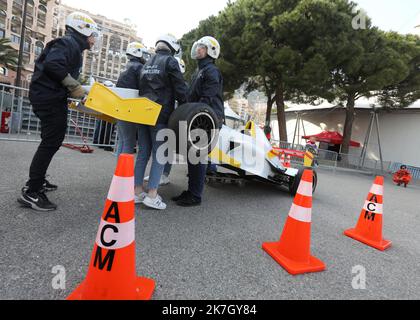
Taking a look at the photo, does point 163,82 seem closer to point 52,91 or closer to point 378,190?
point 52,91

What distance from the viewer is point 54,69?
244 centimetres

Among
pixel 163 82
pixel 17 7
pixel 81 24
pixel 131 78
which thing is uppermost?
pixel 17 7

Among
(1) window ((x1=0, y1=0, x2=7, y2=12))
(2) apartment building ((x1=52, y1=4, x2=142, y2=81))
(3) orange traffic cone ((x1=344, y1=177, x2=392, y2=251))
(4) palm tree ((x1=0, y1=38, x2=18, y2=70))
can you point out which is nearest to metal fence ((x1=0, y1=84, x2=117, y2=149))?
(3) orange traffic cone ((x1=344, y1=177, x2=392, y2=251))

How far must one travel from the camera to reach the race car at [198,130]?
8.64 ft

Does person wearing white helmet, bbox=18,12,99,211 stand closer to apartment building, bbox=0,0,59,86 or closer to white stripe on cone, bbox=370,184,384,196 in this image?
white stripe on cone, bbox=370,184,384,196

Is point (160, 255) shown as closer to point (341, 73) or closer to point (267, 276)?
point (267, 276)

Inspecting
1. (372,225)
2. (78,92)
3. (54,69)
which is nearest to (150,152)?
(78,92)

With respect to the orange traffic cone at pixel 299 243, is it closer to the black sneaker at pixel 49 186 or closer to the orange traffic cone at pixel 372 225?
the orange traffic cone at pixel 372 225

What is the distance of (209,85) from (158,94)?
0.71 metres

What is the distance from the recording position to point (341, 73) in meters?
18.5

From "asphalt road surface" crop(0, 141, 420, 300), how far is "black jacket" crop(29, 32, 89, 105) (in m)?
1.11

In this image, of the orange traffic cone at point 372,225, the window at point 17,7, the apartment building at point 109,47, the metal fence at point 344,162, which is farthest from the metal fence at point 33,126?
the apartment building at point 109,47
